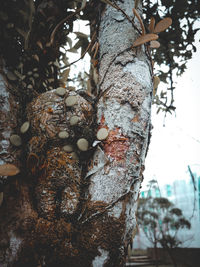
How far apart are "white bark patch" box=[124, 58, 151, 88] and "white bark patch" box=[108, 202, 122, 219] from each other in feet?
0.97

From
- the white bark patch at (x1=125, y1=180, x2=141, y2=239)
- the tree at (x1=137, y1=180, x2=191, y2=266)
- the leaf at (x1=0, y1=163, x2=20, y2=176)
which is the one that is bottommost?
the tree at (x1=137, y1=180, x2=191, y2=266)

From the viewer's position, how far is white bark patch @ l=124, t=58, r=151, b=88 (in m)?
0.47

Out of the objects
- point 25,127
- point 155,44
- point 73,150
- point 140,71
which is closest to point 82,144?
point 73,150

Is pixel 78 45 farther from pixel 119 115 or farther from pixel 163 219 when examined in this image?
pixel 163 219

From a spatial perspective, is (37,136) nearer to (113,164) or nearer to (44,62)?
(113,164)

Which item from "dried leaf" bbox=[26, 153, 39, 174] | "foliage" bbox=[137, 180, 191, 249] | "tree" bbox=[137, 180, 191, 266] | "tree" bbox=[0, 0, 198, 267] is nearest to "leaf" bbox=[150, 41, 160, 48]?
"tree" bbox=[0, 0, 198, 267]

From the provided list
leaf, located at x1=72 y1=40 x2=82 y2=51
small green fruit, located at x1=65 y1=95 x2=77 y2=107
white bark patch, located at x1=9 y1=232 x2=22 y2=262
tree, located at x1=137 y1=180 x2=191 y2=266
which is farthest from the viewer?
tree, located at x1=137 y1=180 x2=191 y2=266

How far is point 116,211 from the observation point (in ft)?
1.24

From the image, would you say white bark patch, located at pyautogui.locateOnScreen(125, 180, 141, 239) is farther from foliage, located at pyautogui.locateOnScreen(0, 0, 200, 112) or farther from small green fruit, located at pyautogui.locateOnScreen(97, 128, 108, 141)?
foliage, located at pyautogui.locateOnScreen(0, 0, 200, 112)

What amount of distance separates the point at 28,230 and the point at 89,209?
13 cm

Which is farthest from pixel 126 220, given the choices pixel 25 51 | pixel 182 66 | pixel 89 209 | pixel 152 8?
pixel 182 66

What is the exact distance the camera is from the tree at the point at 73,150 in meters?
0.36

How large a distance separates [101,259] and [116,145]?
0.23m

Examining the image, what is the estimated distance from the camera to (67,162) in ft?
1.39
